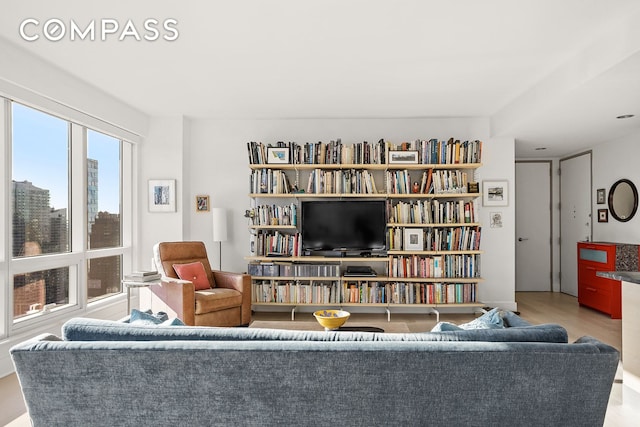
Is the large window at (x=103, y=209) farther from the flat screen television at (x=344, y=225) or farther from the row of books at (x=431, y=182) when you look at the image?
the row of books at (x=431, y=182)

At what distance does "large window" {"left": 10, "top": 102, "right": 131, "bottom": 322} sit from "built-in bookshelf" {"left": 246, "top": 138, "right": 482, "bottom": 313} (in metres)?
1.71

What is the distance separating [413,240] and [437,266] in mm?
432

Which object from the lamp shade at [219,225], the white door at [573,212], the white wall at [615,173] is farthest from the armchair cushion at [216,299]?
the white door at [573,212]

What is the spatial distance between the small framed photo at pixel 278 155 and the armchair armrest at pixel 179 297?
1.89 meters

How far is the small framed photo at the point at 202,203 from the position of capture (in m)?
5.29

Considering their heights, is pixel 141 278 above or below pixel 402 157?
below

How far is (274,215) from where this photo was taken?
16.3 ft

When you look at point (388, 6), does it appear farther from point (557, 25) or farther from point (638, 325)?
point (638, 325)

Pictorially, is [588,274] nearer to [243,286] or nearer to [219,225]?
[243,286]

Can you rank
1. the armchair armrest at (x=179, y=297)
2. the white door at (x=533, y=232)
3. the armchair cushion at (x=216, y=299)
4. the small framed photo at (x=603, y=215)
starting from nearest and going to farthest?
1. the armchair armrest at (x=179, y=297)
2. the armchair cushion at (x=216, y=299)
3. the small framed photo at (x=603, y=215)
4. the white door at (x=533, y=232)

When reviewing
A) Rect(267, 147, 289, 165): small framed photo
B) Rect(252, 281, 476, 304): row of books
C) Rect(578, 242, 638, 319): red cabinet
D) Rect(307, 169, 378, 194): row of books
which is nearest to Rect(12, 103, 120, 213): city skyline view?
Rect(267, 147, 289, 165): small framed photo

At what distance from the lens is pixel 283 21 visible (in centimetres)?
268

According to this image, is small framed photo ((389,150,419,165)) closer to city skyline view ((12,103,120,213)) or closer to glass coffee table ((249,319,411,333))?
glass coffee table ((249,319,411,333))

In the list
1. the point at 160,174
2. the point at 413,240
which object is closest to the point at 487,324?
the point at 413,240
